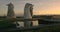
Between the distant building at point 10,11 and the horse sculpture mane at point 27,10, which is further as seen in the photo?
the distant building at point 10,11

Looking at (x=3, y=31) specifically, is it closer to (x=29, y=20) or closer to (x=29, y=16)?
(x=29, y=20)

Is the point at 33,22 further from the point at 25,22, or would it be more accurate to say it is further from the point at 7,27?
the point at 7,27

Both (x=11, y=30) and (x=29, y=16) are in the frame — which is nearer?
(x=11, y=30)

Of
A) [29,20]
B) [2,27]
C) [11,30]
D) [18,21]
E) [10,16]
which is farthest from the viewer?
[10,16]

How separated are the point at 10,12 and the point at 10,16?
0.30 meters

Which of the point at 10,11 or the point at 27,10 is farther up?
the point at 27,10

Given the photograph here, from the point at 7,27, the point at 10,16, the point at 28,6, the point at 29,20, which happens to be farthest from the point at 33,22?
the point at 10,16

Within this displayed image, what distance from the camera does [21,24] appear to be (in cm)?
998

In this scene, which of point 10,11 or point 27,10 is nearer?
point 27,10

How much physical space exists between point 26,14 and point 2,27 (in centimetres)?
232

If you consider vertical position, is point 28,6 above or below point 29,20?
above

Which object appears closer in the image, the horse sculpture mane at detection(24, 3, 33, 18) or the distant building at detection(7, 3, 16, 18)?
the horse sculpture mane at detection(24, 3, 33, 18)

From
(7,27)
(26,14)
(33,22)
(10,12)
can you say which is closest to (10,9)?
(10,12)

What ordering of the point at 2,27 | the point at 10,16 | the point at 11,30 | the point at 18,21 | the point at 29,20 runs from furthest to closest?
the point at 10,16 → the point at 18,21 → the point at 29,20 → the point at 2,27 → the point at 11,30
